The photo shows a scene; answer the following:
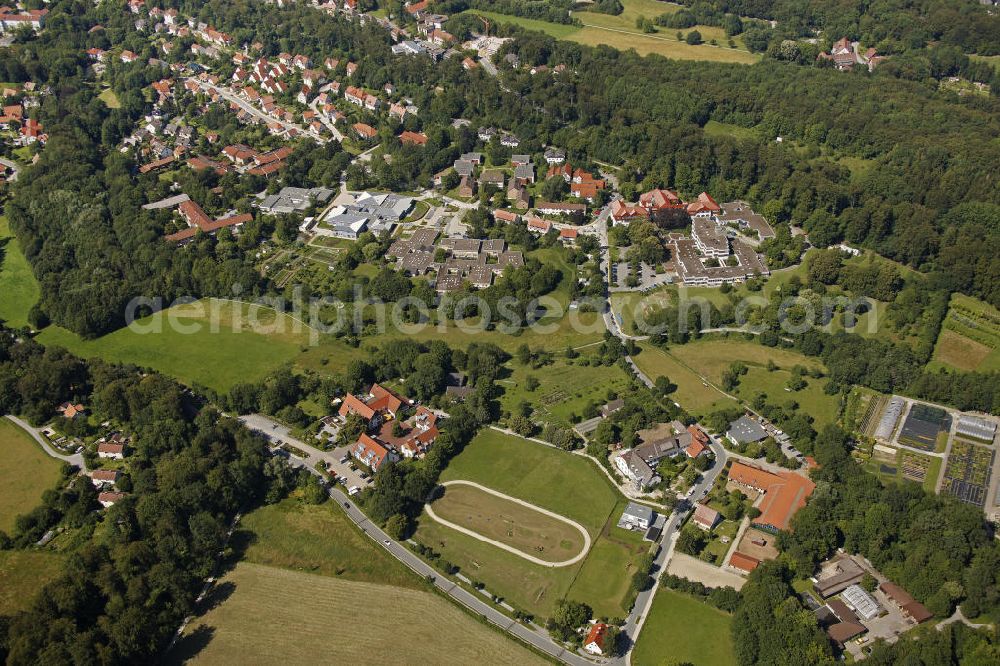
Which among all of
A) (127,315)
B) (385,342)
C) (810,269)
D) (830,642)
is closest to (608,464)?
(830,642)

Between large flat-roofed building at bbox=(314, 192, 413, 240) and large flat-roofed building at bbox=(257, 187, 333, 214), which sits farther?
large flat-roofed building at bbox=(257, 187, 333, 214)

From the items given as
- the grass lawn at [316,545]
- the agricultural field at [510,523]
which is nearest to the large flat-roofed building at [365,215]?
the grass lawn at [316,545]

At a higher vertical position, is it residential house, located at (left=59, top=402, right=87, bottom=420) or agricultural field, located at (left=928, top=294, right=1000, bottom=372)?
agricultural field, located at (left=928, top=294, right=1000, bottom=372)

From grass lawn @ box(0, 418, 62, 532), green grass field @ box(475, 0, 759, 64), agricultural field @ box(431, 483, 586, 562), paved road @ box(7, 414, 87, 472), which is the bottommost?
grass lawn @ box(0, 418, 62, 532)

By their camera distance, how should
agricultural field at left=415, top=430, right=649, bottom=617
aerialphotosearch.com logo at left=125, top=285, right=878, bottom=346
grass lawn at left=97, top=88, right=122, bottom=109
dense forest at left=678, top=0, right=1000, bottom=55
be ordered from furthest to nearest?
dense forest at left=678, top=0, right=1000, bottom=55
grass lawn at left=97, top=88, right=122, bottom=109
aerialphotosearch.com logo at left=125, top=285, right=878, bottom=346
agricultural field at left=415, top=430, right=649, bottom=617

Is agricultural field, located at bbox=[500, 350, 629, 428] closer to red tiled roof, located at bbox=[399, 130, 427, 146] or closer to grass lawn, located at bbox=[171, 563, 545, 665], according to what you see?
grass lawn, located at bbox=[171, 563, 545, 665]

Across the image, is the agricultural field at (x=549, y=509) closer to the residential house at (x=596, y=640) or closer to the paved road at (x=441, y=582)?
the paved road at (x=441, y=582)

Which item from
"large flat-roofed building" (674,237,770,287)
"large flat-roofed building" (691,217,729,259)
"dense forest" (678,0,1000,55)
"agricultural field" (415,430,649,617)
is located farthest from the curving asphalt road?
"dense forest" (678,0,1000,55)
